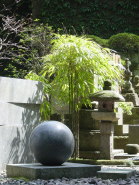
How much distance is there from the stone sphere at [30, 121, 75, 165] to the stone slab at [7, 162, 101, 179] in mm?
169

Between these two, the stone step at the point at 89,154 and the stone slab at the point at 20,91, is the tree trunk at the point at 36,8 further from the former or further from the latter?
the stone slab at the point at 20,91

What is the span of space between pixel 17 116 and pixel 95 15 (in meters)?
10.8

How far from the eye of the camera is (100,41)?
55.8 feet

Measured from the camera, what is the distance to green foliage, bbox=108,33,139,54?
1714 cm

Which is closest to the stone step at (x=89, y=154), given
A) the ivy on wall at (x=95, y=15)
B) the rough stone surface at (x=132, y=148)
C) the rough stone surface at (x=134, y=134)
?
the rough stone surface at (x=132, y=148)

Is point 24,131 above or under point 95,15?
under

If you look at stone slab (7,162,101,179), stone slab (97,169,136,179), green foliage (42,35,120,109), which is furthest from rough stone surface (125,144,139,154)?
stone slab (97,169,136,179)

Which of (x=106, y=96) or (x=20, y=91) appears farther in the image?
(x=106, y=96)

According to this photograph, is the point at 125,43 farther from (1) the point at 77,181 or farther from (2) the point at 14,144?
(1) the point at 77,181

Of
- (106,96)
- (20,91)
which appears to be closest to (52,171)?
(20,91)

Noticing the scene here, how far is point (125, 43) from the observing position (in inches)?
675

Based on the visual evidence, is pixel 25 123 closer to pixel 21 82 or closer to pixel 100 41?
pixel 21 82

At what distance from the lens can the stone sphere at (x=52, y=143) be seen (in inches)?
302

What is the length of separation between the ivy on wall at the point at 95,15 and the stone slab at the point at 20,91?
9392mm
